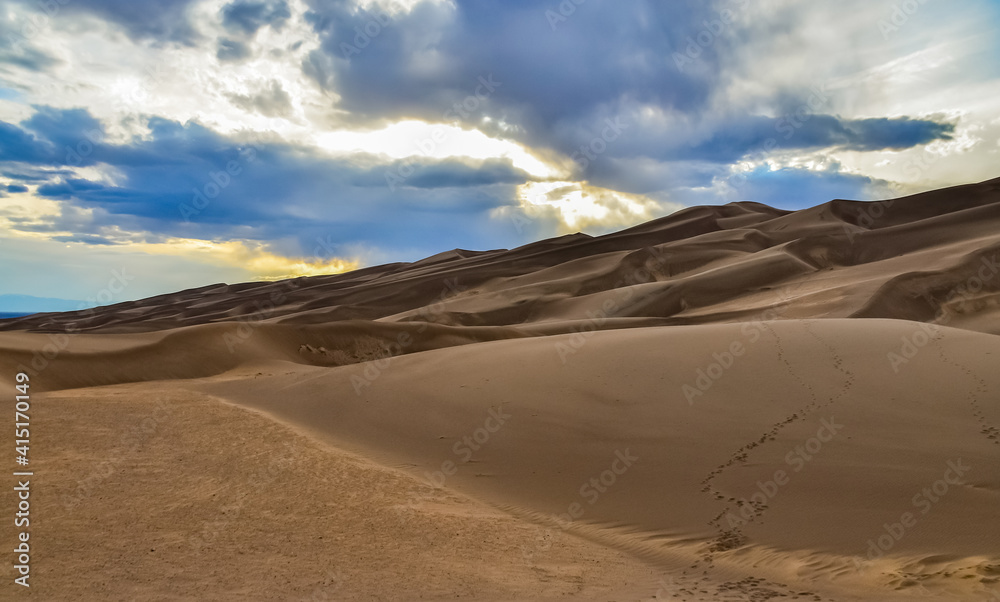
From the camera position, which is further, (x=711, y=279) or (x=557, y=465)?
(x=711, y=279)

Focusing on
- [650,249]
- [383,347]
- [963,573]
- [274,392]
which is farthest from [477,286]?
[963,573]

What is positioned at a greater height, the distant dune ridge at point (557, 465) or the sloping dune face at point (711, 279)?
the sloping dune face at point (711, 279)

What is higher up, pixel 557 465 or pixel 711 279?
pixel 711 279

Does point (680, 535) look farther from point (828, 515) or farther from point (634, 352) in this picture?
point (634, 352)

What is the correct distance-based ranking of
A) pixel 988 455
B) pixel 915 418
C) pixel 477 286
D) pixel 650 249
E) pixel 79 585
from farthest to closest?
pixel 477 286 < pixel 650 249 < pixel 915 418 < pixel 988 455 < pixel 79 585

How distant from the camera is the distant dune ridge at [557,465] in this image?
5.59 meters

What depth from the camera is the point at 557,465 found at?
884cm

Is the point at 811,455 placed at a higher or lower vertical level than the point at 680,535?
higher

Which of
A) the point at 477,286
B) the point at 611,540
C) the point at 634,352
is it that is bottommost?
the point at 611,540

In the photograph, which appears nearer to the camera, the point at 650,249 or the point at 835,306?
the point at 835,306

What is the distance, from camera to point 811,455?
8109mm

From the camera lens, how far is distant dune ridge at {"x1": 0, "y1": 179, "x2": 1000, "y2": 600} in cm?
559

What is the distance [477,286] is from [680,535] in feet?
144

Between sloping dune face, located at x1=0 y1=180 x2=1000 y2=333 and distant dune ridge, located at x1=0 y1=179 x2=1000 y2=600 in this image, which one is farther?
sloping dune face, located at x1=0 y1=180 x2=1000 y2=333
